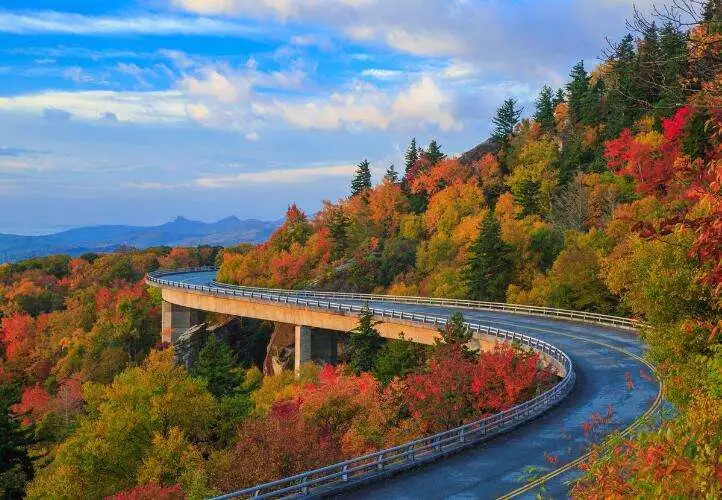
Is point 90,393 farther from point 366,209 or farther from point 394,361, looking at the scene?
point 366,209

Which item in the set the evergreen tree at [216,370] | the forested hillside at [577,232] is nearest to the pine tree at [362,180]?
the forested hillside at [577,232]

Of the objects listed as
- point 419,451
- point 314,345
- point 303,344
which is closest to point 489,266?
point 314,345

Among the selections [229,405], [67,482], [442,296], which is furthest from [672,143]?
[67,482]

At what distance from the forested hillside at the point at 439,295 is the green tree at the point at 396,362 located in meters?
0.24

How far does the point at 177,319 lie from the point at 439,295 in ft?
123

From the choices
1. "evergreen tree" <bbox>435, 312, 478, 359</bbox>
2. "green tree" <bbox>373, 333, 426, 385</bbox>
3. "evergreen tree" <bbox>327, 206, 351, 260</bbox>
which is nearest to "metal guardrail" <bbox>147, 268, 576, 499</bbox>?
"evergreen tree" <bbox>435, 312, 478, 359</bbox>

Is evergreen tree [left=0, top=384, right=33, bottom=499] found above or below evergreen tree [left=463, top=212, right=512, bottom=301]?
below

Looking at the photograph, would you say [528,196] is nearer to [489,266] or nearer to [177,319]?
[489,266]

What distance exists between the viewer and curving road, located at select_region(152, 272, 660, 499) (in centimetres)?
2019

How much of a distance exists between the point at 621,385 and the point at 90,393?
121 ft

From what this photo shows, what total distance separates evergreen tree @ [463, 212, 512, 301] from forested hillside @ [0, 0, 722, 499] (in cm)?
24

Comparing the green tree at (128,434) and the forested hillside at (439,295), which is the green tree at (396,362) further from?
the green tree at (128,434)

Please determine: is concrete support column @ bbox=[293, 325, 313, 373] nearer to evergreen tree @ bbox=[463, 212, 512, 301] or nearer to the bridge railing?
the bridge railing

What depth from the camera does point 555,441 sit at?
25.3 m
